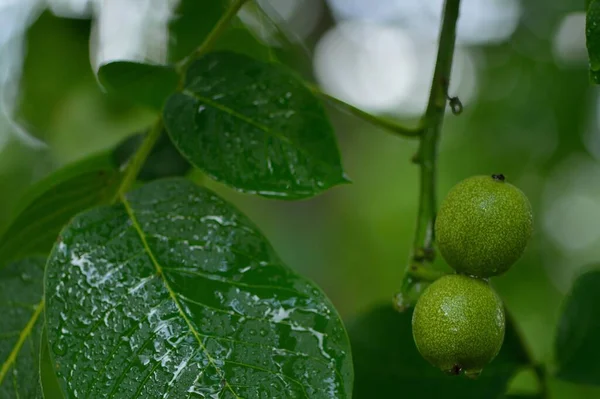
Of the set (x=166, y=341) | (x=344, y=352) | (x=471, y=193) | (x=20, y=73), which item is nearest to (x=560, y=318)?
(x=471, y=193)

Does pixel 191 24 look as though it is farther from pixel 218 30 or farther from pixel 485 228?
pixel 485 228

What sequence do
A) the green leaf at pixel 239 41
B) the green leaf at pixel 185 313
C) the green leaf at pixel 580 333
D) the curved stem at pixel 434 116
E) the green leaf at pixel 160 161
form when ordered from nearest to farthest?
the green leaf at pixel 185 313 → the curved stem at pixel 434 116 → the green leaf at pixel 160 161 → the green leaf at pixel 580 333 → the green leaf at pixel 239 41

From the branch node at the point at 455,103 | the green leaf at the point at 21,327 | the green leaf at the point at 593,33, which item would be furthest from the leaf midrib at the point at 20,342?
the green leaf at the point at 593,33

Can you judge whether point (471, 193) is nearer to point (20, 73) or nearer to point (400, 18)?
point (20, 73)

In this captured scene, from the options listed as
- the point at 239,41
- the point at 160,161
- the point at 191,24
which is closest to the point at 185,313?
the point at 160,161

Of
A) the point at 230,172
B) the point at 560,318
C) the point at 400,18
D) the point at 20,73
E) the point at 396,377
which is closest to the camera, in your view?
the point at 230,172

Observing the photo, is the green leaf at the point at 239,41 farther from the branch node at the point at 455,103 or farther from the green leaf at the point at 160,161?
the branch node at the point at 455,103
